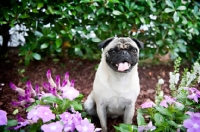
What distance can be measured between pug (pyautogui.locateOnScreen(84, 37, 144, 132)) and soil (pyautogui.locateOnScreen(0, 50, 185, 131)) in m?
0.85

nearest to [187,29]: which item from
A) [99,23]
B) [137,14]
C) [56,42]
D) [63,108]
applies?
[137,14]

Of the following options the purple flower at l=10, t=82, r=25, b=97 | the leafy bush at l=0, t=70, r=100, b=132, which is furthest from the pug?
the purple flower at l=10, t=82, r=25, b=97

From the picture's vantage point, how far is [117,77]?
7.80 feet

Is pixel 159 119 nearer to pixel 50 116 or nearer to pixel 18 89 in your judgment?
Answer: pixel 50 116

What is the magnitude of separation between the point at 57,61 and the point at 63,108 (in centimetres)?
235

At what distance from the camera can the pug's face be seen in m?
2.24

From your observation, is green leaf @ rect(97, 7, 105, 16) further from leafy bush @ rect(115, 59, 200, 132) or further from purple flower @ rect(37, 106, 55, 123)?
purple flower @ rect(37, 106, 55, 123)

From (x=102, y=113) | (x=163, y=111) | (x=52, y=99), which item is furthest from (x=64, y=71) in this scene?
(x=163, y=111)

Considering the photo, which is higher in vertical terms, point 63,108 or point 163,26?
point 163,26

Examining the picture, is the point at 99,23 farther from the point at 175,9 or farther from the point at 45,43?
the point at 175,9

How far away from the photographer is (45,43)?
11.7 feet

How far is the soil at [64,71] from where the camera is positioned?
→ 3570 millimetres

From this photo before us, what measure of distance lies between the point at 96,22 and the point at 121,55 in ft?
4.85

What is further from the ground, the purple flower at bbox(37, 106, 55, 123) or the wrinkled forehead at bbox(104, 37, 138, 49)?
the wrinkled forehead at bbox(104, 37, 138, 49)
